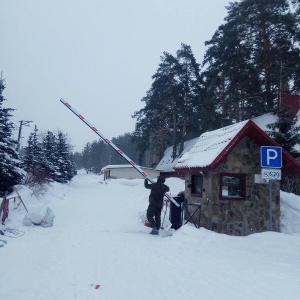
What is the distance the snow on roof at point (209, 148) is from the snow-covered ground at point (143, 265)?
2.65 m

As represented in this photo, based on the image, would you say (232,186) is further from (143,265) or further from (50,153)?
(50,153)

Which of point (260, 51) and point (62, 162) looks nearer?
point (260, 51)

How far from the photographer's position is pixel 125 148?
378 feet

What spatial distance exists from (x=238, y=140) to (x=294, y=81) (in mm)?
15457

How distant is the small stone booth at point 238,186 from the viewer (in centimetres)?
1138

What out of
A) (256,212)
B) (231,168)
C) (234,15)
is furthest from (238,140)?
(234,15)

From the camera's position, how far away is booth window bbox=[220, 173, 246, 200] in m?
11.7

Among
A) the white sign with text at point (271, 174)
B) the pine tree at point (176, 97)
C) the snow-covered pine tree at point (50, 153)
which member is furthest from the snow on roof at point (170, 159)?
the white sign with text at point (271, 174)

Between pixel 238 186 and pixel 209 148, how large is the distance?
1753mm

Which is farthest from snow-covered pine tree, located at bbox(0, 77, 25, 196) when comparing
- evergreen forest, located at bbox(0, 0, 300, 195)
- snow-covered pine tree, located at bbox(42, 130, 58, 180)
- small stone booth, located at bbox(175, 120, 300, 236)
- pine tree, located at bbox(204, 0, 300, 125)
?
snow-covered pine tree, located at bbox(42, 130, 58, 180)

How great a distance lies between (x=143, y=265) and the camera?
7.03m

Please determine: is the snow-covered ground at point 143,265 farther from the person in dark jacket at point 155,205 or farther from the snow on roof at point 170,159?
the snow on roof at point 170,159

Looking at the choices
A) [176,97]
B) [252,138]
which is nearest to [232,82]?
[176,97]

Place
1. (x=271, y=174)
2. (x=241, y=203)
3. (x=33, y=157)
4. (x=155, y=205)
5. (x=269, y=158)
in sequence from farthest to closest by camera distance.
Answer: (x=33, y=157) → (x=241, y=203) → (x=155, y=205) → (x=269, y=158) → (x=271, y=174)
